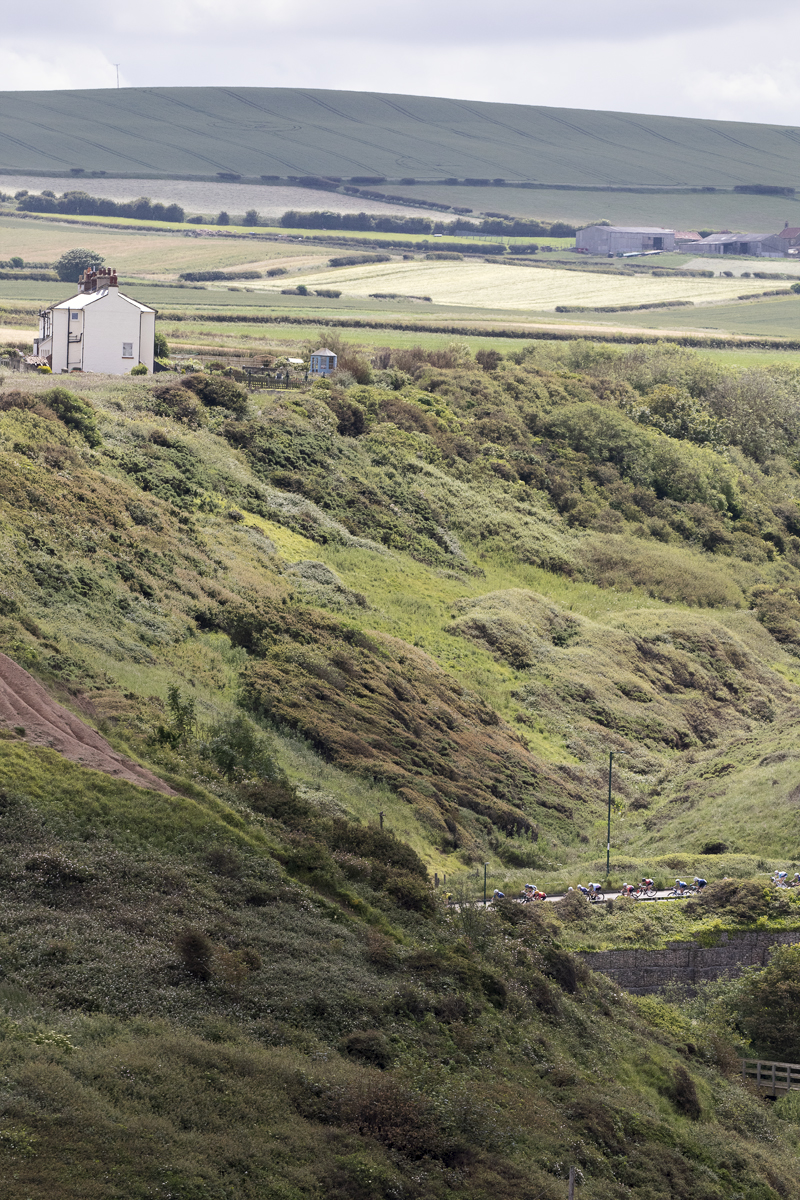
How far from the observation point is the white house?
74.1 meters

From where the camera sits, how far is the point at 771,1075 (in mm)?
33312

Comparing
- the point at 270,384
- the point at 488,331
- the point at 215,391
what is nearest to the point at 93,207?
the point at 488,331

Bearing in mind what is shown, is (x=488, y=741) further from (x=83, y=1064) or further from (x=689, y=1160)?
(x=83, y=1064)

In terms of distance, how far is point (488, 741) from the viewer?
51.4 metres

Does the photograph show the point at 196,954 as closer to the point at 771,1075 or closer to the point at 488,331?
the point at 771,1075

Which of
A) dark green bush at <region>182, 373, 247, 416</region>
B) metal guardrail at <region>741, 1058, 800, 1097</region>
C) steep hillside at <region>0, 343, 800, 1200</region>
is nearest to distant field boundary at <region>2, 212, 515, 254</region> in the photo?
steep hillside at <region>0, 343, 800, 1200</region>

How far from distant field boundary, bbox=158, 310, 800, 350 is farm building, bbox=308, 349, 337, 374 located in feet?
104

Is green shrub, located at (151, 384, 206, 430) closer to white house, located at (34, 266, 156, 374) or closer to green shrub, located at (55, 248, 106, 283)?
white house, located at (34, 266, 156, 374)

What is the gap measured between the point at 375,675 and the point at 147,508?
41.7 feet

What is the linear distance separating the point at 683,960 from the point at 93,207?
586 feet

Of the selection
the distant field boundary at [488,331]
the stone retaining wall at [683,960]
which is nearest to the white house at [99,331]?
the distant field boundary at [488,331]

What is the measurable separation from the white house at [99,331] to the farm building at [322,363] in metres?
15.7

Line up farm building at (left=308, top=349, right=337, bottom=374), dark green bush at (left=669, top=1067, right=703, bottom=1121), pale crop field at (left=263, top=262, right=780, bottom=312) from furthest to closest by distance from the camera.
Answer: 1. pale crop field at (left=263, top=262, right=780, bottom=312)
2. farm building at (left=308, top=349, right=337, bottom=374)
3. dark green bush at (left=669, top=1067, right=703, bottom=1121)

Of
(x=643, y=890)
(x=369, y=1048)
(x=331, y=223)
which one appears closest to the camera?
(x=369, y=1048)
